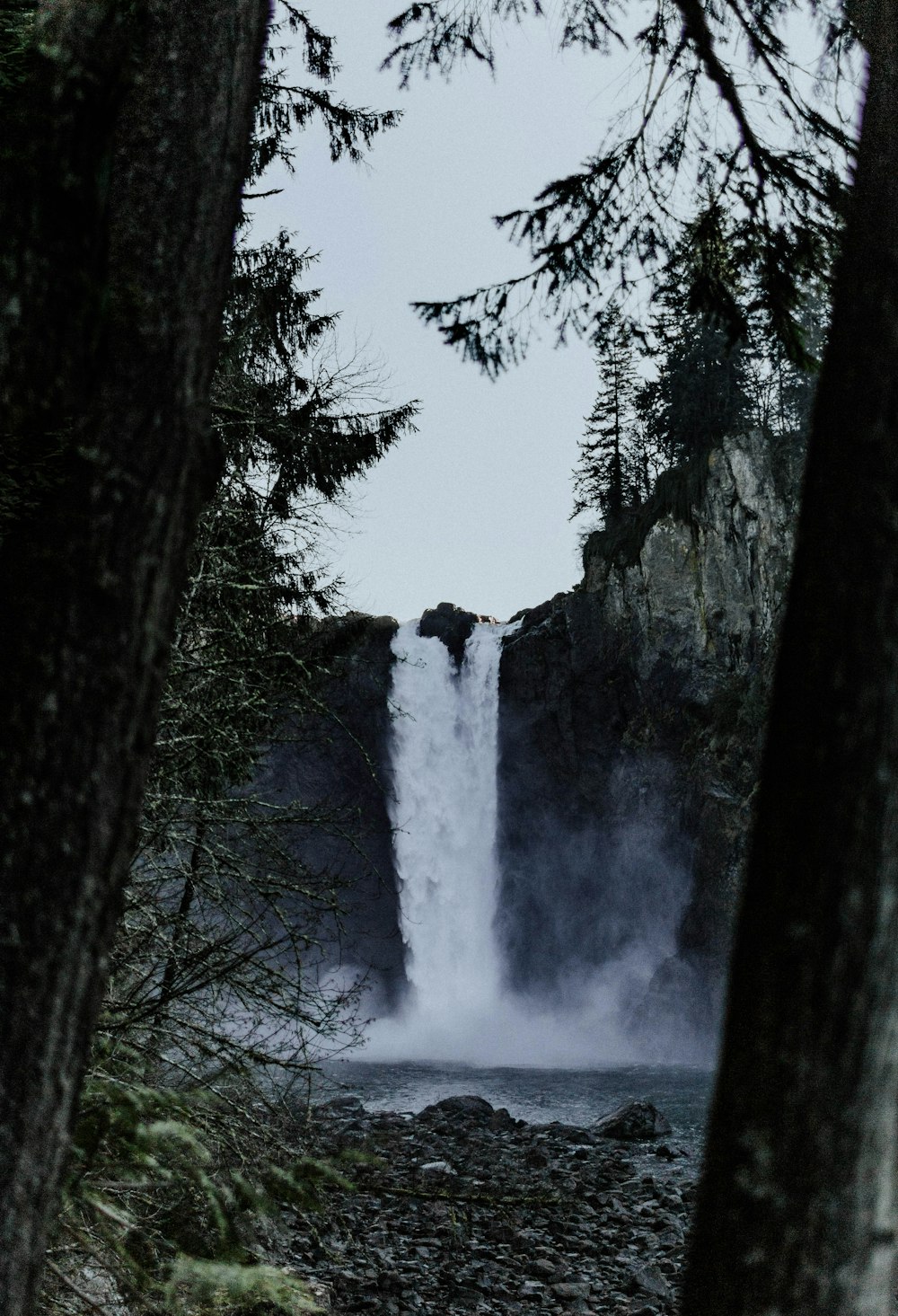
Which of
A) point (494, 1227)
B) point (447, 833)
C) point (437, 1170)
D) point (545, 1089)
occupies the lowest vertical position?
point (545, 1089)

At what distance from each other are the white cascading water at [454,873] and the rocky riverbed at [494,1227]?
15.1 meters

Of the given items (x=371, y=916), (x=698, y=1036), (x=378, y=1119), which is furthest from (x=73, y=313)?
(x=371, y=916)

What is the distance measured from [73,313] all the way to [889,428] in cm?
143

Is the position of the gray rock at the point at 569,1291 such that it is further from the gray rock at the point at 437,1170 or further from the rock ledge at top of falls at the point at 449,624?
the rock ledge at top of falls at the point at 449,624

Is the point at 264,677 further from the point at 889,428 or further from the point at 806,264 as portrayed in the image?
Answer: the point at 889,428

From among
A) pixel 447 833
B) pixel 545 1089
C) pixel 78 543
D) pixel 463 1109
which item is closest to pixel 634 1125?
pixel 463 1109

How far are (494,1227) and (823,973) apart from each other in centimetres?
680

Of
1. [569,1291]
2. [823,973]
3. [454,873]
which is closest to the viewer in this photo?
[823,973]

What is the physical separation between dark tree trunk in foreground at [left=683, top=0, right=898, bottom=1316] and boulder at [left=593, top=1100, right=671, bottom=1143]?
11259 mm

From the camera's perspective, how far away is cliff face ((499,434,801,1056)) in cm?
2506

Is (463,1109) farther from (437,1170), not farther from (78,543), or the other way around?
(78,543)

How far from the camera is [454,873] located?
26.5m

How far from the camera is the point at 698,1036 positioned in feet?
79.5

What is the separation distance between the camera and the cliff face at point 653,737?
25062 mm
